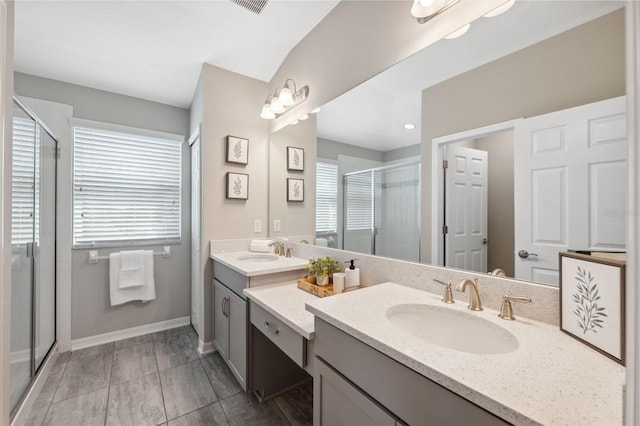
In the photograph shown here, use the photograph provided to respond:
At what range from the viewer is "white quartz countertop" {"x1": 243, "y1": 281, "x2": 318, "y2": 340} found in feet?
3.71

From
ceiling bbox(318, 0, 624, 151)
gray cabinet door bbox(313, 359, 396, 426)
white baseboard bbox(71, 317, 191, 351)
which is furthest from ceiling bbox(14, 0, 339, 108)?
white baseboard bbox(71, 317, 191, 351)

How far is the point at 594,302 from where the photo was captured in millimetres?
723

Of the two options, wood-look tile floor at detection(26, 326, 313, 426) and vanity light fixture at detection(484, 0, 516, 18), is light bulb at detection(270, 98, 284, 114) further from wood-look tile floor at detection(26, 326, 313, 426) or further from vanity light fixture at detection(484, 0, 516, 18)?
wood-look tile floor at detection(26, 326, 313, 426)

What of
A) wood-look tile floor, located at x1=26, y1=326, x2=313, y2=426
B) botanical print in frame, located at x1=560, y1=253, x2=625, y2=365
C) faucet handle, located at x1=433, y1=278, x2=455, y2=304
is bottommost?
wood-look tile floor, located at x1=26, y1=326, x2=313, y2=426

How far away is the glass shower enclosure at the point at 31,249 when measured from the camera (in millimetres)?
1582

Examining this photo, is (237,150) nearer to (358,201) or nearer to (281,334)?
(358,201)

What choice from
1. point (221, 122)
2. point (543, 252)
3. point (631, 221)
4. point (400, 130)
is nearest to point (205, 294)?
point (221, 122)

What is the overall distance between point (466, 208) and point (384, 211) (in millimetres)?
474

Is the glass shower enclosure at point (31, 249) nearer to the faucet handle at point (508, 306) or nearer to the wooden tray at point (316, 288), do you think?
the wooden tray at point (316, 288)

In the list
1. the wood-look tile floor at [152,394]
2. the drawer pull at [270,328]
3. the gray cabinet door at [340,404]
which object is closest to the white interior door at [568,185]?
the gray cabinet door at [340,404]

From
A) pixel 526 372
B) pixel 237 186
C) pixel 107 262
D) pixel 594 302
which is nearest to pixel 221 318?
pixel 237 186

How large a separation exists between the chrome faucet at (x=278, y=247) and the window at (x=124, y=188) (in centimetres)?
120

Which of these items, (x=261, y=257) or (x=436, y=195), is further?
(x=261, y=257)

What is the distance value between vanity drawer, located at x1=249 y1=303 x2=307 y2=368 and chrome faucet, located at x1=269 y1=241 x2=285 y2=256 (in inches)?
30.1
